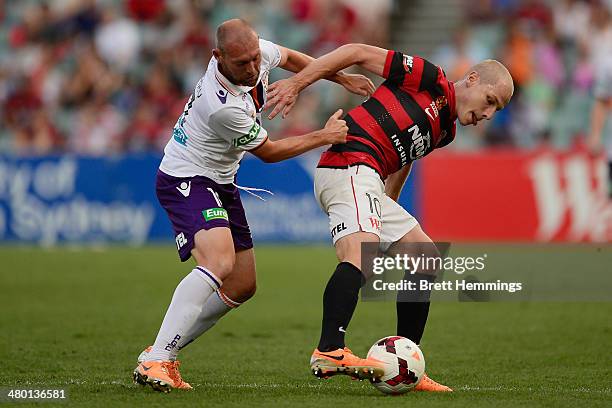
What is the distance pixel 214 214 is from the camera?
23.9 ft

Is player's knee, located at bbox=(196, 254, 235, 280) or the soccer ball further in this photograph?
player's knee, located at bbox=(196, 254, 235, 280)

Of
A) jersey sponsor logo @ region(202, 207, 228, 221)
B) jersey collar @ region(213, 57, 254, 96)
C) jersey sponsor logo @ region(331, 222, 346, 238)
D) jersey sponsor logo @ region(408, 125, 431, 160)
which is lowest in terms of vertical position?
jersey sponsor logo @ region(331, 222, 346, 238)

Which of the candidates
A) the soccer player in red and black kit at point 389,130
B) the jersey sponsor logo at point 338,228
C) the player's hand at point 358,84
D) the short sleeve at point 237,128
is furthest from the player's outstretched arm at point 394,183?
the short sleeve at point 237,128

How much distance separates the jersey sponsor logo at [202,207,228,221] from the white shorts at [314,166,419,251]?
62 centimetres

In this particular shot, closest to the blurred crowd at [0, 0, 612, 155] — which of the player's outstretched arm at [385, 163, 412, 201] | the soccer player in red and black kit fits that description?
the player's outstretched arm at [385, 163, 412, 201]

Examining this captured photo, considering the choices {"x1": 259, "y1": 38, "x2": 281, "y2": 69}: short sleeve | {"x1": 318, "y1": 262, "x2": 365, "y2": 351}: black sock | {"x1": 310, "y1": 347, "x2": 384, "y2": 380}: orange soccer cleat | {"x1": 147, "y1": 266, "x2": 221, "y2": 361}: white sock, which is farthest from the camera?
{"x1": 259, "y1": 38, "x2": 281, "y2": 69}: short sleeve

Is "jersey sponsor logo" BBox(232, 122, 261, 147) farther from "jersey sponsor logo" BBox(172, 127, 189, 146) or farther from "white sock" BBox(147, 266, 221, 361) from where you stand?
"white sock" BBox(147, 266, 221, 361)

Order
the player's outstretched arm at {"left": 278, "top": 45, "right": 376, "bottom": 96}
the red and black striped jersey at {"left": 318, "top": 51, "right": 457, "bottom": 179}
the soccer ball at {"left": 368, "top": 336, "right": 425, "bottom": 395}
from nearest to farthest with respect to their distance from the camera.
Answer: the soccer ball at {"left": 368, "top": 336, "right": 425, "bottom": 395} → the red and black striped jersey at {"left": 318, "top": 51, "right": 457, "bottom": 179} → the player's outstretched arm at {"left": 278, "top": 45, "right": 376, "bottom": 96}

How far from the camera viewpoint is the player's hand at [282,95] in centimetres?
725

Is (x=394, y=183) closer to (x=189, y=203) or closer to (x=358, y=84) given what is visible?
(x=358, y=84)

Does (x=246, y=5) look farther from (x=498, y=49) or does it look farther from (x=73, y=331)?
(x=73, y=331)

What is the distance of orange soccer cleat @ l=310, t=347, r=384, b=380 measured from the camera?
21.9 feet

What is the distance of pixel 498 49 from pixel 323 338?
579 inches

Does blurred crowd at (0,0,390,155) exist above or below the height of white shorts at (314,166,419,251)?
above
